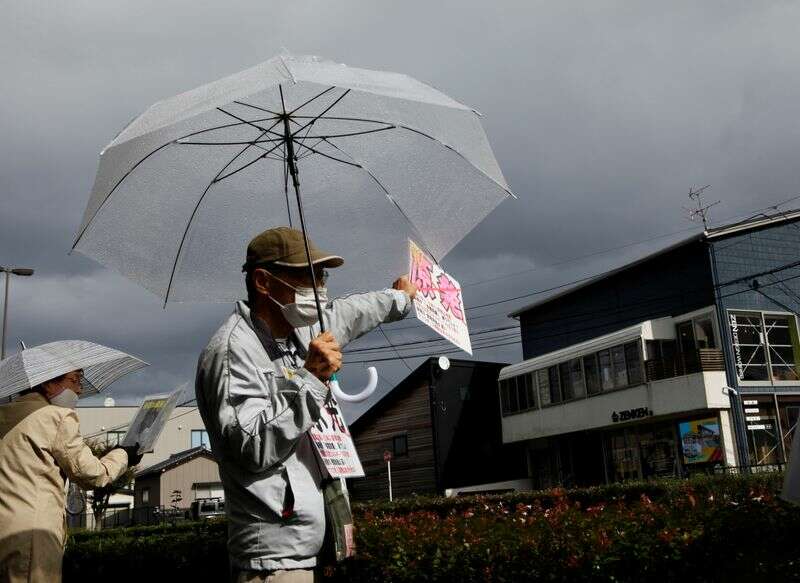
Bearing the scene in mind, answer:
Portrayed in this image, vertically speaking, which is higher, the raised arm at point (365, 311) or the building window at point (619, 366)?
the building window at point (619, 366)

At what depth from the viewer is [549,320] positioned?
4091cm

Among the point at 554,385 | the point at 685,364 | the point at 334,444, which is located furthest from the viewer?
the point at 554,385

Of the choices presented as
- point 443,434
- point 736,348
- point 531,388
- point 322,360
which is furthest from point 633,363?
point 322,360

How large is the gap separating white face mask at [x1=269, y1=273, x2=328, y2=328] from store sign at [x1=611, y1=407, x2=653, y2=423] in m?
29.6

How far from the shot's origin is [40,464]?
4.44 metres

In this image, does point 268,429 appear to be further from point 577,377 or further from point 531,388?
point 531,388

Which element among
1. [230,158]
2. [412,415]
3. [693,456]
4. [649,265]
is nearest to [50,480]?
[230,158]

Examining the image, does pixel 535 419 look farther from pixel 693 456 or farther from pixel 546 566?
pixel 546 566

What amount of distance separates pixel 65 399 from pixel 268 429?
2.87m

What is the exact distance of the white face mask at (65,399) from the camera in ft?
15.8

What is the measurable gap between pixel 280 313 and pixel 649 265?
32.5 metres

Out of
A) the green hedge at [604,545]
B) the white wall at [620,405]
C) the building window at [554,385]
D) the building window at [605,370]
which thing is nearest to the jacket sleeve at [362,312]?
the green hedge at [604,545]

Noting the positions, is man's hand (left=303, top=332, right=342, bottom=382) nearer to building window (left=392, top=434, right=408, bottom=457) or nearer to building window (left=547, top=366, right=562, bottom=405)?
building window (left=547, top=366, right=562, bottom=405)

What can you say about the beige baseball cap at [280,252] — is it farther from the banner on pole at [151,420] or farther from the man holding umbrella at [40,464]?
the man holding umbrella at [40,464]
